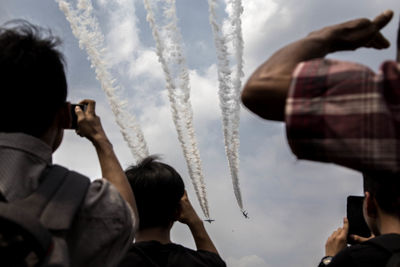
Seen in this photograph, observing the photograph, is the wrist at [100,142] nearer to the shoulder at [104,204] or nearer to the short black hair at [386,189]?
the shoulder at [104,204]

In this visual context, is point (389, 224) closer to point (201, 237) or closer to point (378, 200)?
point (378, 200)

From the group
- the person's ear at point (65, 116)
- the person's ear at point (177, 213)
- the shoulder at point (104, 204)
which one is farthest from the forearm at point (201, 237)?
the person's ear at point (65, 116)

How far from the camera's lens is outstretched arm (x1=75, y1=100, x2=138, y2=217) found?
2702 mm

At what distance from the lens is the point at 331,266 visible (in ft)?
9.43

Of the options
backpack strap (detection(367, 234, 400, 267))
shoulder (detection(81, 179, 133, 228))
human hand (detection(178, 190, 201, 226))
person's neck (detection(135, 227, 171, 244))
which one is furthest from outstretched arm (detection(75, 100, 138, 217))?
backpack strap (detection(367, 234, 400, 267))

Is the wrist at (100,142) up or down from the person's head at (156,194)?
up

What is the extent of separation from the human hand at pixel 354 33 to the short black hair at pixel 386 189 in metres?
0.72

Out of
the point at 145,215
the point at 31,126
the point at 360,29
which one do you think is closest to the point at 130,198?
the point at 31,126

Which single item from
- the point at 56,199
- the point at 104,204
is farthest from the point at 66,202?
the point at 104,204

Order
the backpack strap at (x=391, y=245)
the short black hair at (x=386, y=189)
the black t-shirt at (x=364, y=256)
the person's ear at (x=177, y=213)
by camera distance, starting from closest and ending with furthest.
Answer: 1. the short black hair at (x=386, y=189)
2. the backpack strap at (x=391, y=245)
3. the black t-shirt at (x=364, y=256)
4. the person's ear at (x=177, y=213)

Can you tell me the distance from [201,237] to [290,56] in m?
3.13

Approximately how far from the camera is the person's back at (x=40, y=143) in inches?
82.7

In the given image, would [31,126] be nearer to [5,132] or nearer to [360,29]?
[5,132]

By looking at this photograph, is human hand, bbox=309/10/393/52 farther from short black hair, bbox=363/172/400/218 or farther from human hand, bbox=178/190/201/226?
human hand, bbox=178/190/201/226
